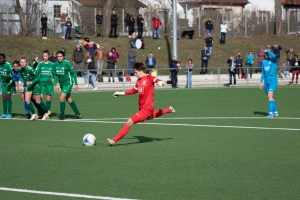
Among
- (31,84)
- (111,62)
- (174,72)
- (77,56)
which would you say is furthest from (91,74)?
(31,84)

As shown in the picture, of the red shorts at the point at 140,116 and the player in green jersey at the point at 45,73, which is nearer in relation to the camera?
the red shorts at the point at 140,116

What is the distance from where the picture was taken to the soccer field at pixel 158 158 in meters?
8.19

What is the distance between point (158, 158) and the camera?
10719 mm

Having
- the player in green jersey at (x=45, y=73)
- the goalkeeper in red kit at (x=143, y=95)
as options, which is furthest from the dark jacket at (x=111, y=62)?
the goalkeeper in red kit at (x=143, y=95)

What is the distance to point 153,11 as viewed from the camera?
53531 millimetres

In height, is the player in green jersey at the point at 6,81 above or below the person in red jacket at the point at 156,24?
below

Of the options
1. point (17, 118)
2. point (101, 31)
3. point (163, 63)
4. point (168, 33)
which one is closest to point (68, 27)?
point (101, 31)

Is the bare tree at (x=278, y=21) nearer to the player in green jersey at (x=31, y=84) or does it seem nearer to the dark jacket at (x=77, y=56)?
the dark jacket at (x=77, y=56)

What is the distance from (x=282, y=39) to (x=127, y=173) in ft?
156

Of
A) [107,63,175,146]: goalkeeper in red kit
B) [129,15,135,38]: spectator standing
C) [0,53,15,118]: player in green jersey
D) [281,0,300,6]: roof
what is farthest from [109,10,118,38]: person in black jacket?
[281,0,300,6]: roof

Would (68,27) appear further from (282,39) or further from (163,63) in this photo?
(282,39)

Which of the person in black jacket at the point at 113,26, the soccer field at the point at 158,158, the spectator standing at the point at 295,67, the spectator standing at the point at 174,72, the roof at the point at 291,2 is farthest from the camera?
the roof at the point at 291,2

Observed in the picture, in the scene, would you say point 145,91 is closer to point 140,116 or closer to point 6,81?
point 140,116

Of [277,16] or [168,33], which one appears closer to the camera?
[168,33]
